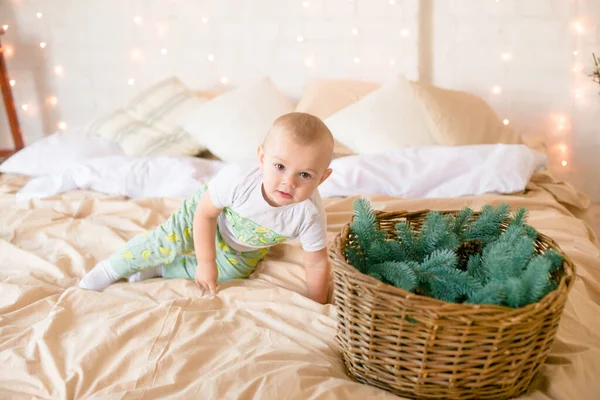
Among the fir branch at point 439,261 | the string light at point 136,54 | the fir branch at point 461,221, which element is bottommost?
the fir branch at point 461,221

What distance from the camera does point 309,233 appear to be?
1.35 m

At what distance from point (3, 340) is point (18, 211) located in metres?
0.84

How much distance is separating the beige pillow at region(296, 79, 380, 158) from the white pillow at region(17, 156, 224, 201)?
547 mm

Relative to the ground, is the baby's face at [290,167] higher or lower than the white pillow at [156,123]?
higher

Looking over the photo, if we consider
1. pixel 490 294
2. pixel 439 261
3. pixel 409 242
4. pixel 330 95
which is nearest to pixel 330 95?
pixel 330 95

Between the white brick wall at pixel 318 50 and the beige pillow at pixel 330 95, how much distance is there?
181 millimetres

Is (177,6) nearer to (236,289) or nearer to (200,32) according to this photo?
(200,32)

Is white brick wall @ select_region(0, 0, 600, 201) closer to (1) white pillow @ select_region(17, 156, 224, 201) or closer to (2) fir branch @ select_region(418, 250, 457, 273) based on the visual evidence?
(1) white pillow @ select_region(17, 156, 224, 201)

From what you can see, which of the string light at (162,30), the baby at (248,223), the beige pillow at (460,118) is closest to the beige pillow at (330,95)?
the beige pillow at (460,118)

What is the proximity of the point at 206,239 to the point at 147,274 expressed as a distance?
25cm

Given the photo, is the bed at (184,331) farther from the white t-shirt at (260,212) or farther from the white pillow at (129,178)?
the white pillow at (129,178)

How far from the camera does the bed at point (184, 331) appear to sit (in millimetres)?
1011

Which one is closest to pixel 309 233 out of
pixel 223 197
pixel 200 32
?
pixel 223 197

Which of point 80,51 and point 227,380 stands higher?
point 80,51
